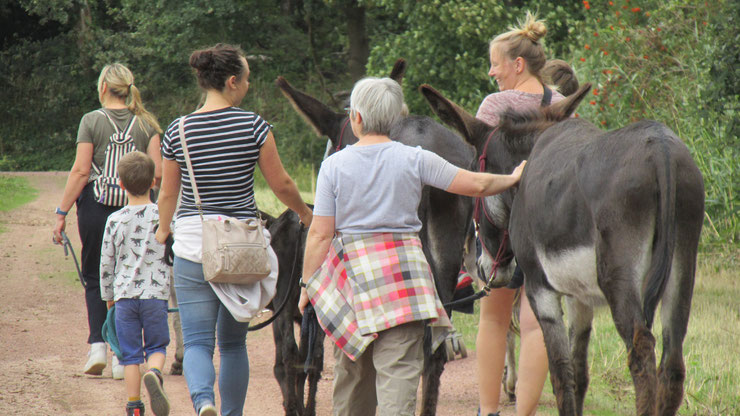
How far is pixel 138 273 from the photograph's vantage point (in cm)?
542

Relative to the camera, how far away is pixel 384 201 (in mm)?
3730

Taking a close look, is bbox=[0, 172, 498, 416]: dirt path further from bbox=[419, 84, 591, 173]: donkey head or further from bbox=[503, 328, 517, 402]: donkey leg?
bbox=[419, 84, 591, 173]: donkey head

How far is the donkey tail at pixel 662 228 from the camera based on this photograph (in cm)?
312

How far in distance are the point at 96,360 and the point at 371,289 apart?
3575 millimetres

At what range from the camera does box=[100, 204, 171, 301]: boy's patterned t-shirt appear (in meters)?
5.41

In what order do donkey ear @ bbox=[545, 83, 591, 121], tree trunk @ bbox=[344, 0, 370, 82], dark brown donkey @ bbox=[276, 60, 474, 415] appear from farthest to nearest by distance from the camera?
tree trunk @ bbox=[344, 0, 370, 82] → dark brown donkey @ bbox=[276, 60, 474, 415] → donkey ear @ bbox=[545, 83, 591, 121]

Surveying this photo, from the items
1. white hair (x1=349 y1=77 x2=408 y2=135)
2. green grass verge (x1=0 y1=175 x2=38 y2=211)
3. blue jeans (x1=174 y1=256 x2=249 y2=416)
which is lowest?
green grass verge (x1=0 y1=175 x2=38 y2=211)

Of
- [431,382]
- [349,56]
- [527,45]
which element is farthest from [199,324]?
[349,56]

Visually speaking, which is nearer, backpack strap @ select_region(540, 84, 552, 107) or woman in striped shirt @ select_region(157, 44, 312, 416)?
woman in striped shirt @ select_region(157, 44, 312, 416)

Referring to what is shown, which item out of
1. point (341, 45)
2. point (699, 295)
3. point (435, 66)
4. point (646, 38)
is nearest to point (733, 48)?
point (699, 295)

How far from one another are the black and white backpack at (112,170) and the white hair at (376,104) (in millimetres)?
3130

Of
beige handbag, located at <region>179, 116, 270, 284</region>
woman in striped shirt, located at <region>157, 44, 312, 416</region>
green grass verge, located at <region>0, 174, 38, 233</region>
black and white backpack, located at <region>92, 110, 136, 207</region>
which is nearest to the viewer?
beige handbag, located at <region>179, 116, 270, 284</region>

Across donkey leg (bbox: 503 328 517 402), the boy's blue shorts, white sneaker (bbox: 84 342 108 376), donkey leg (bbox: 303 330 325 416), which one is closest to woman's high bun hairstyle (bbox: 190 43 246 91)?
donkey leg (bbox: 303 330 325 416)

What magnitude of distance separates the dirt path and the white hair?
2680mm
